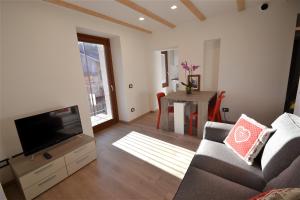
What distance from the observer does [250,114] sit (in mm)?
3271

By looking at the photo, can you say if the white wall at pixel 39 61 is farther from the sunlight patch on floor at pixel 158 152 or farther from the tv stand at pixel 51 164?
the sunlight patch on floor at pixel 158 152

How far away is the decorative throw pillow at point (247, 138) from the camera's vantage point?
1.37 metres

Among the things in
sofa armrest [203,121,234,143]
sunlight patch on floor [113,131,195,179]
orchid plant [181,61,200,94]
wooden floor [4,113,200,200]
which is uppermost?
orchid plant [181,61,200,94]

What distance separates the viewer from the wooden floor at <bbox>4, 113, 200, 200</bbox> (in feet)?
5.51

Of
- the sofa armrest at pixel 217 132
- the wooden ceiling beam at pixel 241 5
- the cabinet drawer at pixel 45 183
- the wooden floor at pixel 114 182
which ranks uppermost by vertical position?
the wooden ceiling beam at pixel 241 5

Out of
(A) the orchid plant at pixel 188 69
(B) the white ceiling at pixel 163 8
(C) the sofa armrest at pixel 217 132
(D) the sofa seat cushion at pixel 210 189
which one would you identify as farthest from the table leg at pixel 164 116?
(D) the sofa seat cushion at pixel 210 189

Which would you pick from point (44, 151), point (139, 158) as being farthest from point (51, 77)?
point (139, 158)

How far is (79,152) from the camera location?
2100mm

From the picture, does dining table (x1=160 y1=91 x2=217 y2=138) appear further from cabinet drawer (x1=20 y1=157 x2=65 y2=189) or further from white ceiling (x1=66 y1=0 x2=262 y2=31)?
cabinet drawer (x1=20 y1=157 x2=65 y2=189)

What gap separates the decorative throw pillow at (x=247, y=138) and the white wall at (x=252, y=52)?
1916 mm

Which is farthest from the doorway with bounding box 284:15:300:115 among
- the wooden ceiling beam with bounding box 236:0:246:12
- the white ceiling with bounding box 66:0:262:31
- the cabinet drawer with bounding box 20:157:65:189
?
the cabinet drawer with bounding box 20:157:65:189

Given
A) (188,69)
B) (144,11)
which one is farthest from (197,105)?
(144,11)

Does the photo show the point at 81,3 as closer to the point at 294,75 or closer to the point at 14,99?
the point at 14,99

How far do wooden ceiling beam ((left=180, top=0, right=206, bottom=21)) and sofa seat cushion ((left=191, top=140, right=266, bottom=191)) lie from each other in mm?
2350
